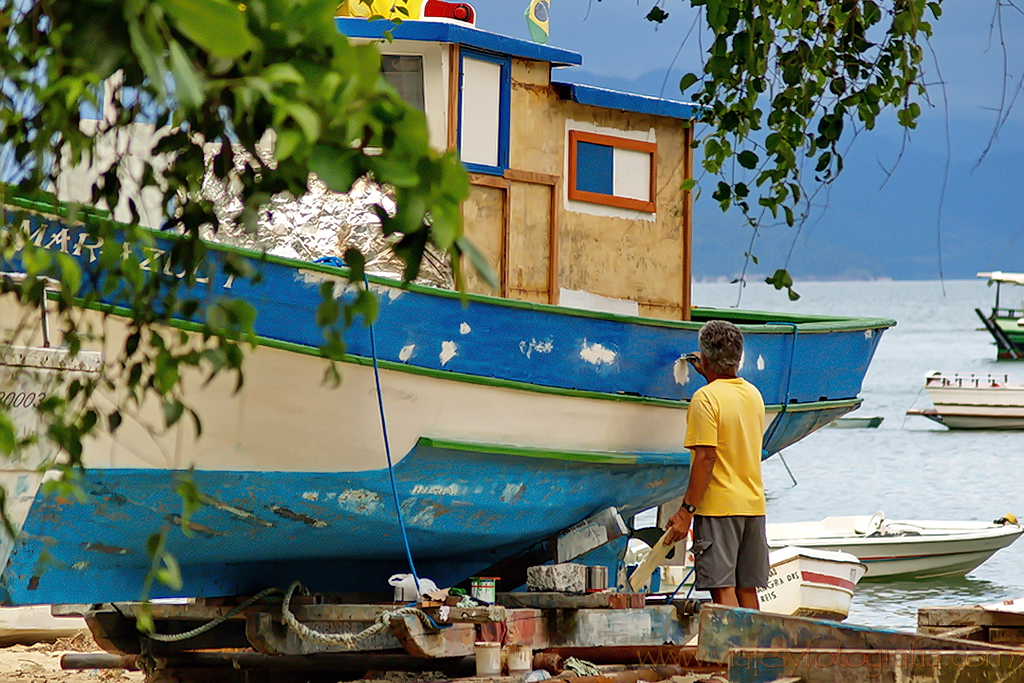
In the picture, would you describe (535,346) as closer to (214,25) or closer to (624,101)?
(624,101)

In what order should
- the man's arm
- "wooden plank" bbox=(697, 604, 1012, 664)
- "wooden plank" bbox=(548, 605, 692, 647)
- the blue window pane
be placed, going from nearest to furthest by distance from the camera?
1. "wooden plank" bbox=(697, 604, 1012, 664)
2. the man's arm
3. "wooden plank" bbox=(548, 605, 692, 647)
4. the blue window pane

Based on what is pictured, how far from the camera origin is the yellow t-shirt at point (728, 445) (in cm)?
525

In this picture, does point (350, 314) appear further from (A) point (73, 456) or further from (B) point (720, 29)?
(B) point (720, 29)

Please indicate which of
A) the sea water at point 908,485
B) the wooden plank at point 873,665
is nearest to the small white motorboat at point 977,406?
the sea water at point 908,485

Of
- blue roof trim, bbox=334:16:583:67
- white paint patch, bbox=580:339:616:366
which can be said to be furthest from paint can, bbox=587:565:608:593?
blue roof trim, bbox=334:16:583:67

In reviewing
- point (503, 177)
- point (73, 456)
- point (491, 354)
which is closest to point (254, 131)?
point (73, 456)

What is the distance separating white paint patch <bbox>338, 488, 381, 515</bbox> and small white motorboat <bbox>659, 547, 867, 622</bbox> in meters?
4.39

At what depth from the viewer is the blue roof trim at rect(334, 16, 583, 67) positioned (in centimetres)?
551

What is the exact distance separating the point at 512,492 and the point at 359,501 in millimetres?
754

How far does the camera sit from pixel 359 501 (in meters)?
5.16

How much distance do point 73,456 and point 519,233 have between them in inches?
158

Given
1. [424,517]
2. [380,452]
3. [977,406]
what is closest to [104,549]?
[380,452]

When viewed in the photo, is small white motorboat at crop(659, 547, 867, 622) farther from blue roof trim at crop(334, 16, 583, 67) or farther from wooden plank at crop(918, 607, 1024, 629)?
blue roof trim at crop(334, 16, 583, 67)

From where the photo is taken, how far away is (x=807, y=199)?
10.9 ft
